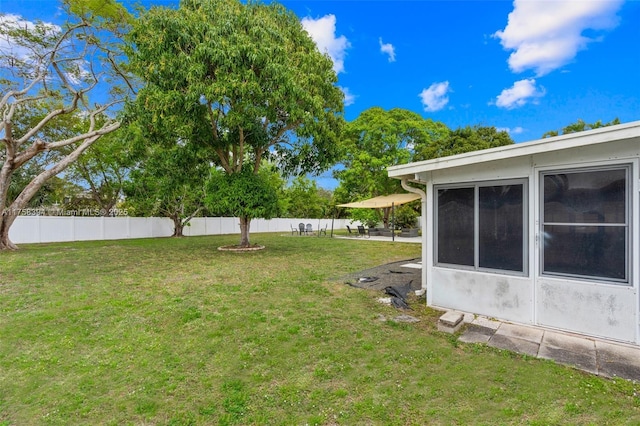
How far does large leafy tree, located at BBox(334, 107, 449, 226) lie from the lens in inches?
827

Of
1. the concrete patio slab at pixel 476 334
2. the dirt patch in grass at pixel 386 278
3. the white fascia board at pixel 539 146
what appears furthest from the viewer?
the dirt patch in grass at pixel 386 278

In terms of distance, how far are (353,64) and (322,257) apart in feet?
48.0

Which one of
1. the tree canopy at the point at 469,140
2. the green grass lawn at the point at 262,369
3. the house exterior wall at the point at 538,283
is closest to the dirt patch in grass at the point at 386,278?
the green grass lawn at the point at 262,369

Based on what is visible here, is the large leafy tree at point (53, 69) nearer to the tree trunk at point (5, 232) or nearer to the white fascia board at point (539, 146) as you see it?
the tree trunk at point (5, 232)

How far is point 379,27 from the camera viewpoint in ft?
47.3

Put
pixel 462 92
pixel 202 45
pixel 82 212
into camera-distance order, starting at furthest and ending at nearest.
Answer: pixel 462 92 < pixel 82 212 < pixel 202 45

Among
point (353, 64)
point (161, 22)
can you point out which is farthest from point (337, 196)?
point (161, 22)

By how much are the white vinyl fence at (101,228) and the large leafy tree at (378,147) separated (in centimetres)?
964

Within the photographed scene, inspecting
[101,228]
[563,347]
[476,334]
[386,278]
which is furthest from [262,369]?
[101,228]

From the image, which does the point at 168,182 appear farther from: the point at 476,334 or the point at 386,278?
the point at 476,334

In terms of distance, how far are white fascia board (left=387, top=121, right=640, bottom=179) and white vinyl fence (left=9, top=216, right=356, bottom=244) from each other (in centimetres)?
1783

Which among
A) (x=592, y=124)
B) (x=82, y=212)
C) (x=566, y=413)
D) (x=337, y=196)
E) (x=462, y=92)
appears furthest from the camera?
(x=337, y=196)

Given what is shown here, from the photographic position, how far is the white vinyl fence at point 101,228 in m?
14.6

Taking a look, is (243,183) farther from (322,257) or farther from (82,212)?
(82,212)
